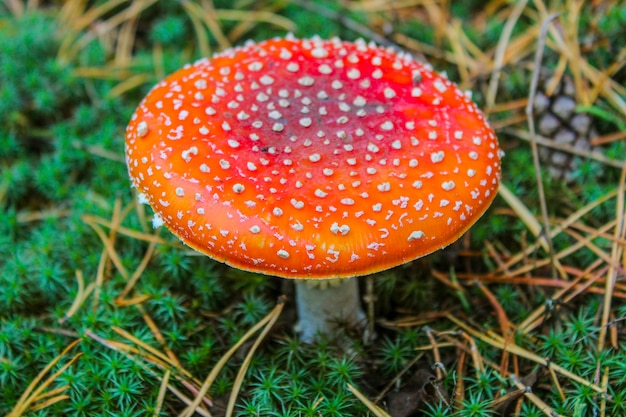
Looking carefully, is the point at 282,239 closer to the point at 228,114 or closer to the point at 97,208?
the point at 228,114

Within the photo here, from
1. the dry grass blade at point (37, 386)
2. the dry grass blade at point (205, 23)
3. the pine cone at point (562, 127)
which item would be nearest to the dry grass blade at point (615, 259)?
the pine cone at point (562, 127)

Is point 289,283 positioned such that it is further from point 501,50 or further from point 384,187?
point 501,50

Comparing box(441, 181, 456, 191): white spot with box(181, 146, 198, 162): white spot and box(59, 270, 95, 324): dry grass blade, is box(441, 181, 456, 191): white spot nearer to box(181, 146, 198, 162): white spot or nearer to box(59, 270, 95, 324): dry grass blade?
box(181, 146, 198, 162): white spot

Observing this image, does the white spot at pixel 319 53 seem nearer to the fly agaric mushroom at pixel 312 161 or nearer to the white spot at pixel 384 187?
the fly agaric mushroom at pixel 312 161

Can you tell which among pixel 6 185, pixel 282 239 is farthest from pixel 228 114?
pixel 6 185

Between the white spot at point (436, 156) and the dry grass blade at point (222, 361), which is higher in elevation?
the white spot at point (436, 156)

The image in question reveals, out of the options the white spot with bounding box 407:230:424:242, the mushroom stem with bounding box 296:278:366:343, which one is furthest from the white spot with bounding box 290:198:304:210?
the mushroom stem with bounding box 296:278:366:343
